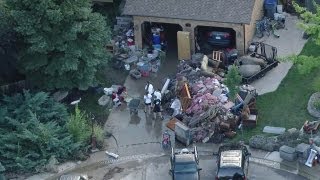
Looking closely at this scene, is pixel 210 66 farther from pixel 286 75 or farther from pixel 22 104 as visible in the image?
pixel 22 104

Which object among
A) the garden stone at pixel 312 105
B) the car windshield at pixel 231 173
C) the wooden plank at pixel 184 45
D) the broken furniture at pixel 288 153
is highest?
the wooden plank at pixel 184 45

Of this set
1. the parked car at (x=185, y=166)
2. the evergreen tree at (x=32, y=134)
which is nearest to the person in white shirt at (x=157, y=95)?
the evergreen tree at (x=32, y=134)

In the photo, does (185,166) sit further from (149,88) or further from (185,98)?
(149,88)

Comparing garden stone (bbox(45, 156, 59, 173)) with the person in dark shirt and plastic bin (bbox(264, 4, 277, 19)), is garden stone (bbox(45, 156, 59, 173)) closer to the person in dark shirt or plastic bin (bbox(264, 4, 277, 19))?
the person in dark shirt

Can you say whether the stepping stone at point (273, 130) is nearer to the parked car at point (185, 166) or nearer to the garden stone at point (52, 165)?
the parked car at point (185, 166)

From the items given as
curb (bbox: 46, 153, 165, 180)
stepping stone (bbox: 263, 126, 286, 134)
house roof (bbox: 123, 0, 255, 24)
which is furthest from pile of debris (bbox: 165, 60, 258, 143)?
house roof (bbox: 123, 0, 255, 24)

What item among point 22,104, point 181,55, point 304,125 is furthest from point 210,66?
point 22,104
